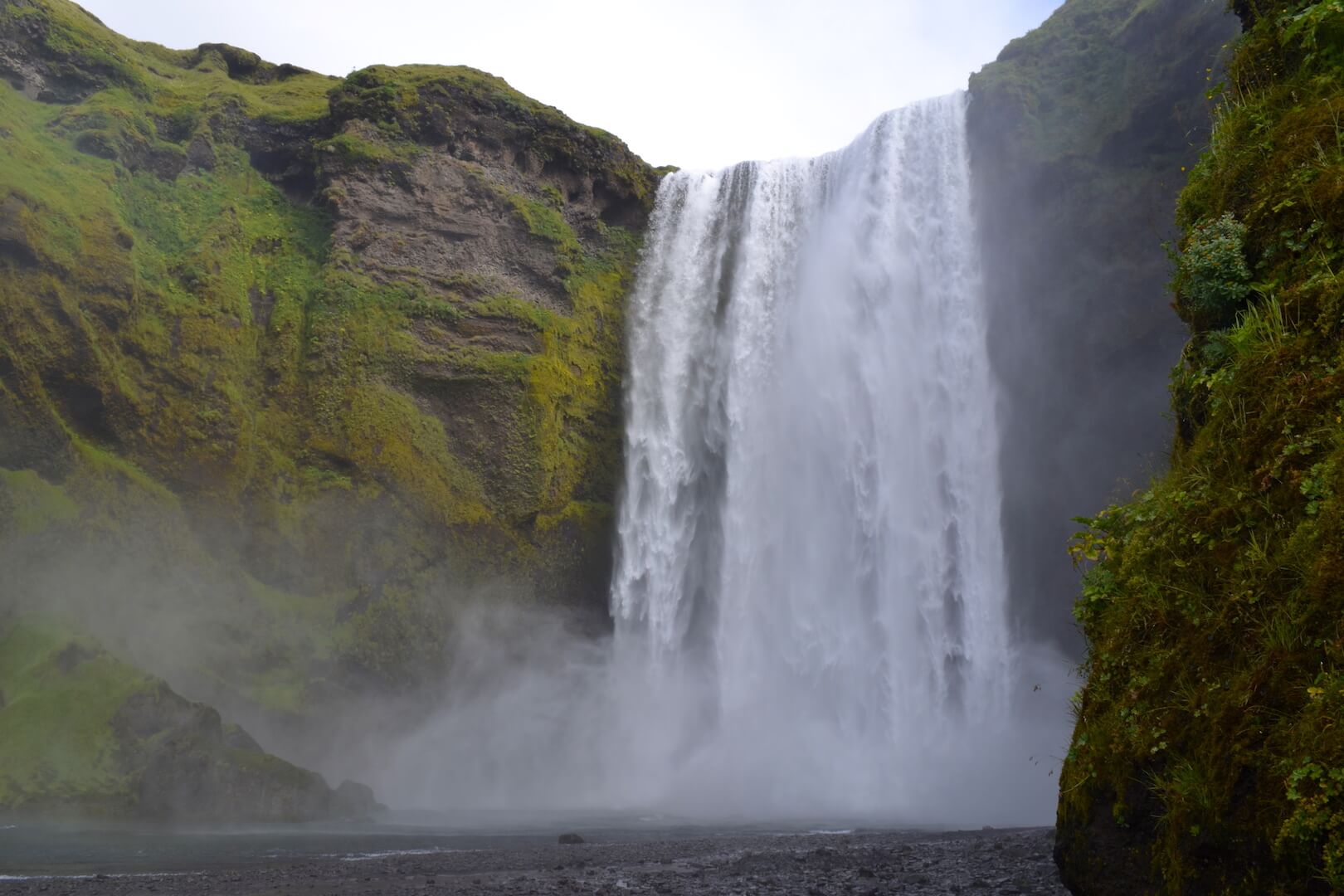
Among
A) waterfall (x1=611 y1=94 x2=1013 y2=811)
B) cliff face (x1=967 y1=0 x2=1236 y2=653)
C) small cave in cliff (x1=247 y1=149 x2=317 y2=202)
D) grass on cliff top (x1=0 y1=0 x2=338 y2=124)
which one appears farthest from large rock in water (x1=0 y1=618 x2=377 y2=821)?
grass on cliff top (x1=0 y1=0 x2=338 y2=124)

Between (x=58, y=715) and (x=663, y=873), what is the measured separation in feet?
51.7

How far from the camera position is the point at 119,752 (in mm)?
19719

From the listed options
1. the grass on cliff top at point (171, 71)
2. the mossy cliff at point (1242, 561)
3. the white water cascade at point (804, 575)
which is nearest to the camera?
the mossy cliff at point (1242, 561)

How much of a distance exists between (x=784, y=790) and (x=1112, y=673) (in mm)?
20627

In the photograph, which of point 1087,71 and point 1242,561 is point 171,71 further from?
point 1242,561

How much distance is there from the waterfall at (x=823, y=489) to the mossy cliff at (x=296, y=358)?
101 inches

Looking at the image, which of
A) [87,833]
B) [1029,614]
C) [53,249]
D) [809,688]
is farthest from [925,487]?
[53,249]

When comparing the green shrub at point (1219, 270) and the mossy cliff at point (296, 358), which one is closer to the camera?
the green shrub at point (1219, 270)

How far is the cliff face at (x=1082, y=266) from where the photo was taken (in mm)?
26594

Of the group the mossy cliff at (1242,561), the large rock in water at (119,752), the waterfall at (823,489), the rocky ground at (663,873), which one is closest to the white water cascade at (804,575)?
the waterfall at (823,489)

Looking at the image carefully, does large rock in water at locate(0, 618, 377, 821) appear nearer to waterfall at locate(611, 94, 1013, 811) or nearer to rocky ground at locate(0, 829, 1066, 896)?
rocky ground at locate(0, 829, 1066, 896)

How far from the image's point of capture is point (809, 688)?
88.6 feet

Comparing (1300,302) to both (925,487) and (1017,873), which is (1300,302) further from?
(925,487)

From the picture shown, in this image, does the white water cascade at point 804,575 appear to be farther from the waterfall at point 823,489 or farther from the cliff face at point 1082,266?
the cliff face at point 1082,266
